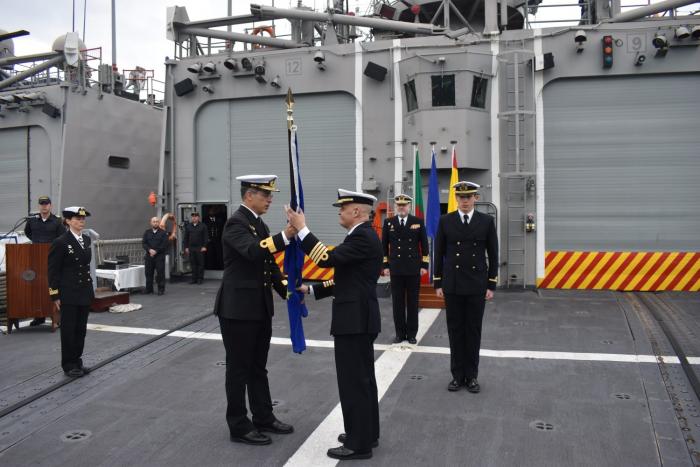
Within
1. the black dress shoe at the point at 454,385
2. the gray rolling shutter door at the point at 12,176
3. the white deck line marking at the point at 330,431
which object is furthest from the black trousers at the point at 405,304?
the gray rolling shutter door at the point at 12,176

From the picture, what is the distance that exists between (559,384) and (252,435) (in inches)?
118

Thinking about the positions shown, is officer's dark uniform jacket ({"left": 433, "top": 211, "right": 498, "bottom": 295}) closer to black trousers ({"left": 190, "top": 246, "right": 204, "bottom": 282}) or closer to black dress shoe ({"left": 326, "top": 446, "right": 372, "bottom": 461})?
black dress shoe ({"left": 326, "top": 446, "right": 372, "bottom": 461})

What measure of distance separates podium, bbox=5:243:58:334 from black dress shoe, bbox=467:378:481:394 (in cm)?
590

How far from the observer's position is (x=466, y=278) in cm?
523

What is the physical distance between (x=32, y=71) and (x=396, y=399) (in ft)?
41.5

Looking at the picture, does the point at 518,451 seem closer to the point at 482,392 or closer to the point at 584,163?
the point at 482,392

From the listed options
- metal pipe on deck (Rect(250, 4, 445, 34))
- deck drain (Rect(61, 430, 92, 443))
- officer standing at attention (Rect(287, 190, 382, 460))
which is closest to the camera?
officer standing at attention (Rect(287, 190, 382, 460))

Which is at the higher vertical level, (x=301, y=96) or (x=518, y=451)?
(x=301, y=96)

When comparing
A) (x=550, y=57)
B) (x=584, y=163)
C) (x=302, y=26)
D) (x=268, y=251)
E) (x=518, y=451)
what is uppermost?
(x=302, y=26)

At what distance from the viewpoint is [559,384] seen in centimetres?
524

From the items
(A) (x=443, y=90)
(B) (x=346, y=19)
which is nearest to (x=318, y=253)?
(A) (x=443, y=90)

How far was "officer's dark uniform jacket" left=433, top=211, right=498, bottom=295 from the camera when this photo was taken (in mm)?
5238

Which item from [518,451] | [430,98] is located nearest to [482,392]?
[518,451]

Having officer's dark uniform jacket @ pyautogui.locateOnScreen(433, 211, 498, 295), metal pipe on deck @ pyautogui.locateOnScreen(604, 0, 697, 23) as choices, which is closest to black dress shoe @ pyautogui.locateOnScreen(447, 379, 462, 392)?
officer's dark uniform jacket @ pyautogui.locateOnScreen(433, 211, 498, 295)
